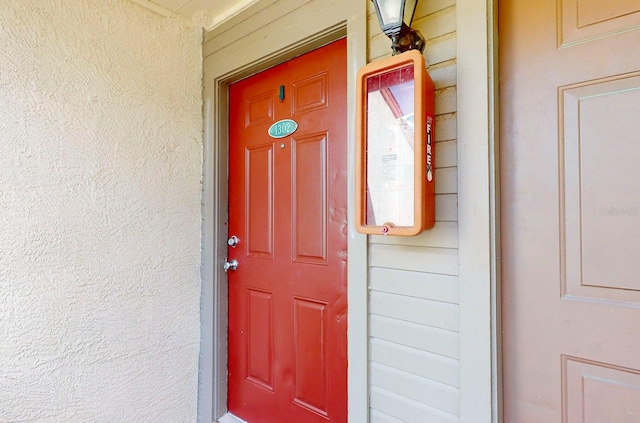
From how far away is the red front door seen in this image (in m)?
1.50

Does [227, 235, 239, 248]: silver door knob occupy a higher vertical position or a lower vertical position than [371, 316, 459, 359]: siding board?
higher

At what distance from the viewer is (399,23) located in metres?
1.07

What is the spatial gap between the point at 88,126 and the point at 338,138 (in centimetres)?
112

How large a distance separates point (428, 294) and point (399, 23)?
852 millimetres

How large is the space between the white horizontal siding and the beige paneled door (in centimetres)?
16

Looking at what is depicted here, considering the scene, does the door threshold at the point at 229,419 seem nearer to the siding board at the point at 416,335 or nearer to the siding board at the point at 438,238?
the siding board at the point at 416,335

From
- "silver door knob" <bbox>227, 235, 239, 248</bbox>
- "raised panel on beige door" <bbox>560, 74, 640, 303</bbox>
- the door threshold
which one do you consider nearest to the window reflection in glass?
"raised panel on beige door" <bbox>560, 74, 640, 303</bbox>

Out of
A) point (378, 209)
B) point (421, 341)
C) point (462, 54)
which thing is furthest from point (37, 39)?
point (421, 341)

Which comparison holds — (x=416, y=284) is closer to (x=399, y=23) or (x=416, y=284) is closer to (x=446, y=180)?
(x=446, y=180)

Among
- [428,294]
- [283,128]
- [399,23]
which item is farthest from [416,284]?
[283,128]

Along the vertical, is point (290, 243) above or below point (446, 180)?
below

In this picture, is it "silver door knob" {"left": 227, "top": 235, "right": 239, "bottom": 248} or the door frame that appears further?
"silver door knob" {"left": 227, "top": 235, "right": 239, "bottom": 248}

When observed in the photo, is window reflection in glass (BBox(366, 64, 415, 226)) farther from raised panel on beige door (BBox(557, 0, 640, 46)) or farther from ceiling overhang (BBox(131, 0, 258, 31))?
ceiling overhang (BBox(131, 0, 258, 31))

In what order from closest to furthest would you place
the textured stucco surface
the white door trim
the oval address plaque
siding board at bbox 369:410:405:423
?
the white door trim → siding board at bbox 369:410:405:423 → the textured stucco surface → the oval address plaque
